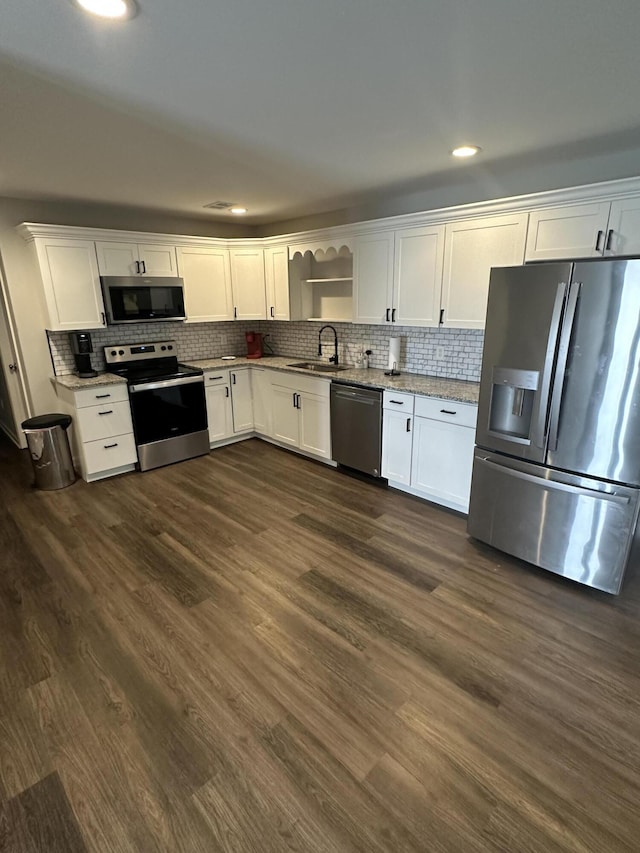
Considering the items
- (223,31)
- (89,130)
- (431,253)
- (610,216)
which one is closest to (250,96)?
(223,31)

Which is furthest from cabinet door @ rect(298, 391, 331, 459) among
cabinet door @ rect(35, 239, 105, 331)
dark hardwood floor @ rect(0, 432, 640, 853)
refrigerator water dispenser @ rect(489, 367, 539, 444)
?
cabinet door @ rect(35, 239, 105, 331)

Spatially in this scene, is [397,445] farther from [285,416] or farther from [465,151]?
[465,151]

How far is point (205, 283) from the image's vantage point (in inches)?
194

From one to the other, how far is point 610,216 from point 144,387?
Result: 3.91 m

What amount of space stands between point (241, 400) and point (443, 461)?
261 cm

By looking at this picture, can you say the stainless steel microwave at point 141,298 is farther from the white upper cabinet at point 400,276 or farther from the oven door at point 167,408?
the white upper cabinet at point 400,276

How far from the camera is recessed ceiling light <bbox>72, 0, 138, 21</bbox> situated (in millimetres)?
1313

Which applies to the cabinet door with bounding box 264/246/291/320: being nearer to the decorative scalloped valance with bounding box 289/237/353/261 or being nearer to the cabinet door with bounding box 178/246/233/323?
the decorative scalloped valance with bounding box 289/237/353/261

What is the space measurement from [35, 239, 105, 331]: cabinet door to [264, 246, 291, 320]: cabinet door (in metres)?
1.79

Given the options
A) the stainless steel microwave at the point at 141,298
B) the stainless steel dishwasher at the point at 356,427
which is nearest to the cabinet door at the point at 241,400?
the stainless steel microwave at the point at 141,298

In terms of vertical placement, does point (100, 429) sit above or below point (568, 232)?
below

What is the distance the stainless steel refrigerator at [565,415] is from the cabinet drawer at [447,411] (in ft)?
0.88

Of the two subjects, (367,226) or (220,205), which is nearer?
(367,226)

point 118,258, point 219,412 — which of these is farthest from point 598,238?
point 118,258
